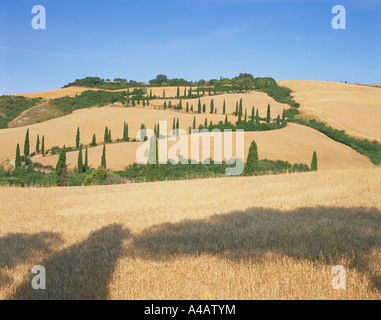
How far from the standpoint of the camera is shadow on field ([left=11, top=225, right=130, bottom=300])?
4.92m

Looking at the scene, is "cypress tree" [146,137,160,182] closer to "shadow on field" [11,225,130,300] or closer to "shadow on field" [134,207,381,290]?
"shadow on field" [134,207,381,290]

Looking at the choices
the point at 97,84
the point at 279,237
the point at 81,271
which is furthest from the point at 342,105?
the point at 97,84

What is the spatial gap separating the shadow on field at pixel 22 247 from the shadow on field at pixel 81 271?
1.84 feet

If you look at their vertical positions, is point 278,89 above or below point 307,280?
above

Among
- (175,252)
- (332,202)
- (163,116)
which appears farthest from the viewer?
(163,116)

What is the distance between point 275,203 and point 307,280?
26.8 ft

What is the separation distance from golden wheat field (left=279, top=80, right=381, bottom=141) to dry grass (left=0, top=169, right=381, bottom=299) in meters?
77.1

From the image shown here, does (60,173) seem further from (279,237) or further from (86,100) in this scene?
(86,100)

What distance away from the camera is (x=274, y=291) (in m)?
4.70

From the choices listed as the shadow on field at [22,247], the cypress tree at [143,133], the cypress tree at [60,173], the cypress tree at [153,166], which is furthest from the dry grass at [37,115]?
the shadow on field at [22,247]

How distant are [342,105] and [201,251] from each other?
117 m
